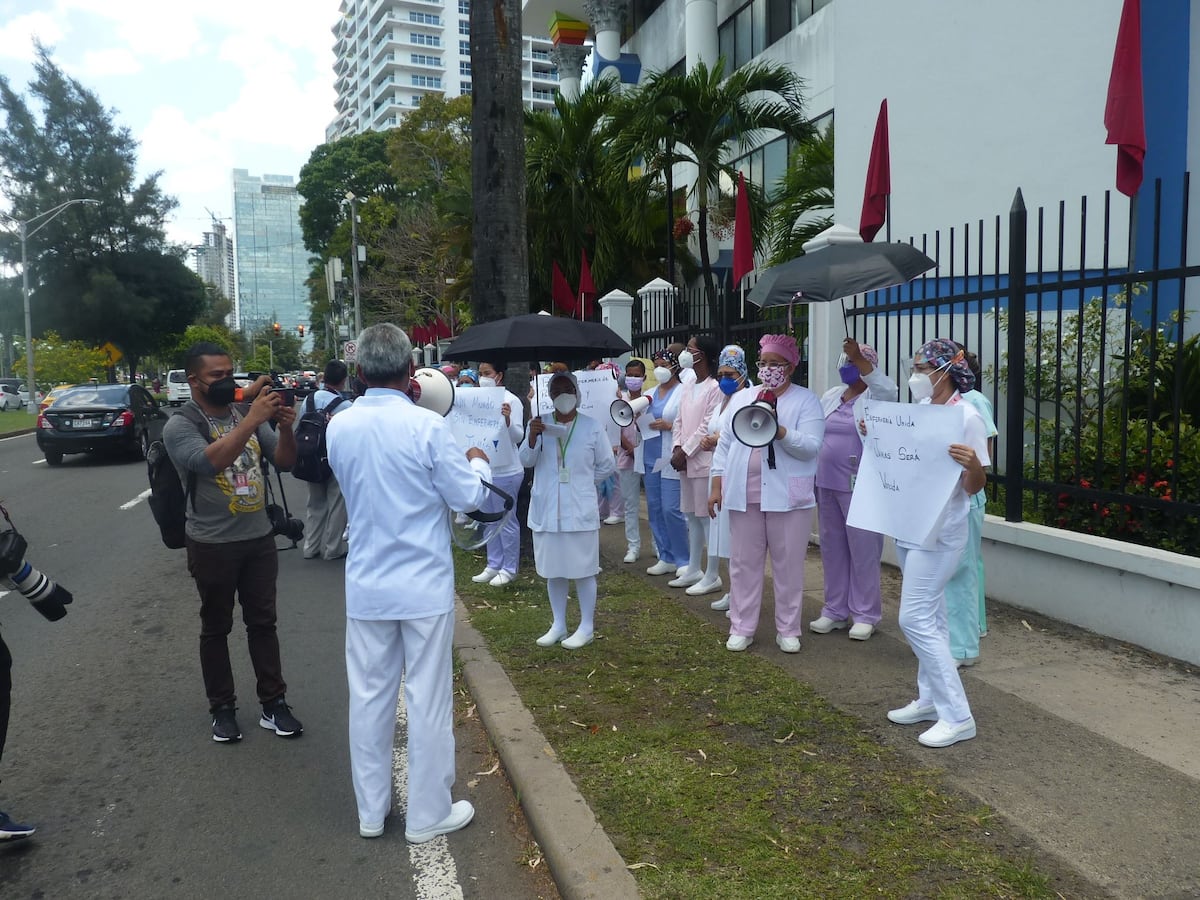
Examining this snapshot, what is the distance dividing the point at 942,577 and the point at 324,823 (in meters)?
2.98

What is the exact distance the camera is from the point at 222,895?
11.2 feet

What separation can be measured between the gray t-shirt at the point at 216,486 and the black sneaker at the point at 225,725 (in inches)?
35.5

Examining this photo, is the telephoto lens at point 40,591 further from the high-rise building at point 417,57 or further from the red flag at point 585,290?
the high-rise building at point 417,57

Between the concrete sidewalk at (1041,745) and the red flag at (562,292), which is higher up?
the red flag at (562,292)

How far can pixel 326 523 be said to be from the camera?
382 inches

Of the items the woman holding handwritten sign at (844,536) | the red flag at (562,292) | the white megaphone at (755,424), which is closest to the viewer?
the white megaphone at (755,424)

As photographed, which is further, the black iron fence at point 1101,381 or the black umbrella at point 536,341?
the black umbrella at point 536,341

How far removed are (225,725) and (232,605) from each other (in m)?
0.62

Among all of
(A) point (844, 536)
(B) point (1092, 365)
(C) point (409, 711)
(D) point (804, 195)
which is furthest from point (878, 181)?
(C) point (409, 711)

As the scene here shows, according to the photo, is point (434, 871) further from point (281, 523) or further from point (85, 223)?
point (85, 223)

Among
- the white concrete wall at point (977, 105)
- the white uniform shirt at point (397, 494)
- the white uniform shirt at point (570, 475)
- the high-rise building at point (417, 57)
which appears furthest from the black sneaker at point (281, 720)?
the high-rise building at point (417, 57)

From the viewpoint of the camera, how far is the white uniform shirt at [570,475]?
6027 mm

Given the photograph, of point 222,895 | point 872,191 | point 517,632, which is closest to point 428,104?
point 872,191

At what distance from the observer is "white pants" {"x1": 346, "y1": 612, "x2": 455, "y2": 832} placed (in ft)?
12.3
